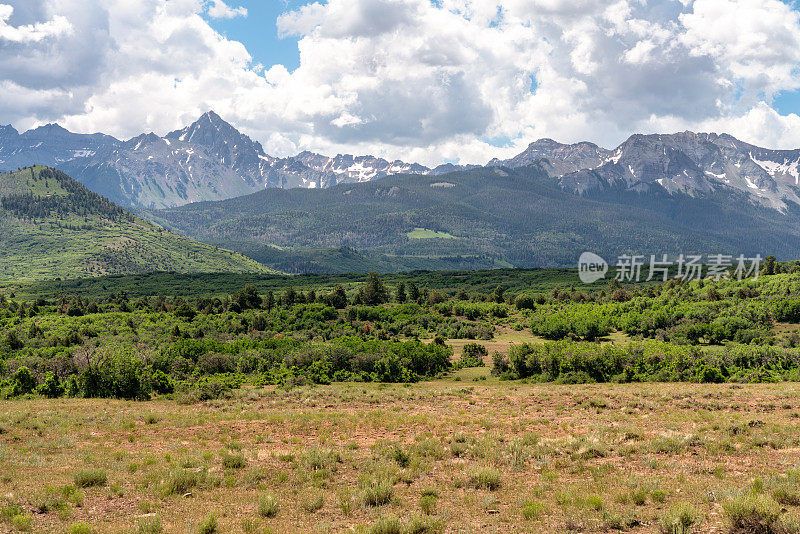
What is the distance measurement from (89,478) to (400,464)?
1207 centimetres

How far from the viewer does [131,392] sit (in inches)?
1658

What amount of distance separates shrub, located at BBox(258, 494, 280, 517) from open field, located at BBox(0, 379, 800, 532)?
61mm

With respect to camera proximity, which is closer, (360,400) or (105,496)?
(105,496)

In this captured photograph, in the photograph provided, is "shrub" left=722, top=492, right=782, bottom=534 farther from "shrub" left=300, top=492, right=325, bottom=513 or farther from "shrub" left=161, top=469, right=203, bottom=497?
"shrub" left=161, top=469, right=203, bottom=497

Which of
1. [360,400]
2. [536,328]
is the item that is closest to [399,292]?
[536,328]

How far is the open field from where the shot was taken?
15078 millimetres

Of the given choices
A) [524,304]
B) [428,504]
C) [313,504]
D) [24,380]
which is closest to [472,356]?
[24,380]

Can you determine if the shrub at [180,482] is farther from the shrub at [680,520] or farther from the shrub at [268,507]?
the shrub at [680,520]

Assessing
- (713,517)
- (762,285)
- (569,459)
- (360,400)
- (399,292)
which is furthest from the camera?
(399,292)

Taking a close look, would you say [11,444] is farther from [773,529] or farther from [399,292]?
[399,292]

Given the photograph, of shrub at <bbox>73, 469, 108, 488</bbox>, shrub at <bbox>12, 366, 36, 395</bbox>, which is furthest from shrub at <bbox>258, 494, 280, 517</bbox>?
shrub at <bbox>12, 366, 36, 395</bbox>

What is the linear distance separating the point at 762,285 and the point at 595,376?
3243 inches

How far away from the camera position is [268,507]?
1571cm

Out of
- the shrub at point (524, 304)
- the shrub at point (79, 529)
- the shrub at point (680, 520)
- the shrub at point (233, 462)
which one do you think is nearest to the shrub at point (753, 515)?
the shrub at point (680, 520)
